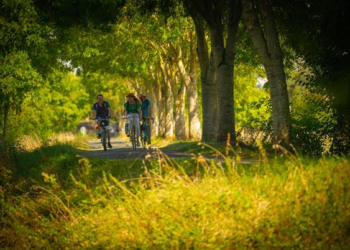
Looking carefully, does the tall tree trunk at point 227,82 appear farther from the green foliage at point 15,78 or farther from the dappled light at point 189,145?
the green foliage at point 15,78

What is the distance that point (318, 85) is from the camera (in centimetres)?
1680

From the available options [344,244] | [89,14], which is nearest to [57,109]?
[89,14]

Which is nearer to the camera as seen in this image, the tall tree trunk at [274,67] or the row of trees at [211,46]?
the row of trees at [211,46]

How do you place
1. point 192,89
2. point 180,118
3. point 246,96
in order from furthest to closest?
point 246,96 → point 180,118 → point 192,89

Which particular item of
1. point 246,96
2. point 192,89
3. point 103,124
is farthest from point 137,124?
point 246,96

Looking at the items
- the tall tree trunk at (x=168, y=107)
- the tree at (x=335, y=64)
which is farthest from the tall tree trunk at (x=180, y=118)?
the tree at (x=335, y=64)

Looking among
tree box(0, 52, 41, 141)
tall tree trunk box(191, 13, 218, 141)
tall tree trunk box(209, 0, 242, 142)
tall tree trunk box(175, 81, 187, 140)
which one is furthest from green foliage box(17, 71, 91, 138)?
tall tree trunk box(209, 0, 242, 142)

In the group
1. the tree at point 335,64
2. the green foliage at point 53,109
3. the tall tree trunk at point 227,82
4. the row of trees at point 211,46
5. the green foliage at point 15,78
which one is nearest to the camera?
the tree at point 335,64

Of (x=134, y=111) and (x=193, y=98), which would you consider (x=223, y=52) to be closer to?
(x=134, y=111)

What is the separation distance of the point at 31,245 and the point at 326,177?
4.67 m

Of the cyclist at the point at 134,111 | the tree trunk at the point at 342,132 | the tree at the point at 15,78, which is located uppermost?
the tree at the point at 15,78

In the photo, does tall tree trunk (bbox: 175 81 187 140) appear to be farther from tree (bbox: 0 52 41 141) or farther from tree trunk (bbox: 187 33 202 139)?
tree (bbox: 0 52 41 141)

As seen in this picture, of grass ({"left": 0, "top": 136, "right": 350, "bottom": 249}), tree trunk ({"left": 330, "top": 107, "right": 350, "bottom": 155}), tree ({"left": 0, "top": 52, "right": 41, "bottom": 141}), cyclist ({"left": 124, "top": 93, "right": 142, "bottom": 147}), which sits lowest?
grass ({"left": 0, "top": 136, "right": 350, "bottom": 249})

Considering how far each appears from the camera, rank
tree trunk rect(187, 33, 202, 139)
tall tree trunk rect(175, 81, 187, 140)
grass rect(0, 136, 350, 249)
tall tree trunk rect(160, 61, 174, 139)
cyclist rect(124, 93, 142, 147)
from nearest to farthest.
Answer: grass rect(0, 136, 350, 249)
cyclist rect(124, 93, 142, 147)
tree trunk rect(187, 33, 202, 139)
tall tree trunk rect(175, 81, 187, 140)
tall tree trunk rect(160, 61, 174, 139)
